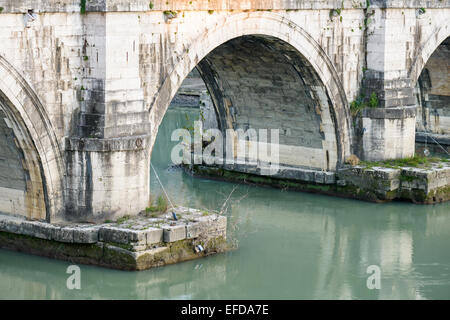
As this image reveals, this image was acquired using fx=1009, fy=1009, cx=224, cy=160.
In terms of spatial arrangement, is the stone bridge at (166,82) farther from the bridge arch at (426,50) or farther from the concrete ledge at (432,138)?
the concrete ledge at (432,138)

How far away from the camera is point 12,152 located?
11328mm

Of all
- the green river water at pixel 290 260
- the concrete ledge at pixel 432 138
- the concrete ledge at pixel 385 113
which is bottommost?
the green river water at pixel 290 260

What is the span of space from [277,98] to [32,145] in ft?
18.5

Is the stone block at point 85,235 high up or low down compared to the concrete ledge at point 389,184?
down

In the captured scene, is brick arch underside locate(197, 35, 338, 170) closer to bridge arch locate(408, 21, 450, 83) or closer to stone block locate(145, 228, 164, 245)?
bridge arch locate(408, 21, 450, 83)

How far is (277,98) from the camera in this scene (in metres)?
15.8

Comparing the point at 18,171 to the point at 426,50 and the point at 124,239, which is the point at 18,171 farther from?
the point at 426,50

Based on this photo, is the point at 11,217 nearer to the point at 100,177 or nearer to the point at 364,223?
the point at 100,177

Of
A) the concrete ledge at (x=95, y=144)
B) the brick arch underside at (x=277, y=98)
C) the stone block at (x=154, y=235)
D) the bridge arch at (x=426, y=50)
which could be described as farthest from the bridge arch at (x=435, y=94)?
the stone block at (x=154, y=235)

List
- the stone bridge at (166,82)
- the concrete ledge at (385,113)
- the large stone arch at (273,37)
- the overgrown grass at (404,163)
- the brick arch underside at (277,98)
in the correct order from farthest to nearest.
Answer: the concrete ledge at (385,113) < the overgrown grass at (404,163) < the brick arch underside at (277,98) < the large stone arch at (273,37) < the stone bridge at (166,82)

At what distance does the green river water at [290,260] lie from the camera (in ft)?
35.9

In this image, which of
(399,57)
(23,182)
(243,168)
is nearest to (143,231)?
(23,182)

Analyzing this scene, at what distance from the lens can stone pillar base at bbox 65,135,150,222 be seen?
37.1 feet

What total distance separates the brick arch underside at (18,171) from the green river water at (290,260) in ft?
1.79
